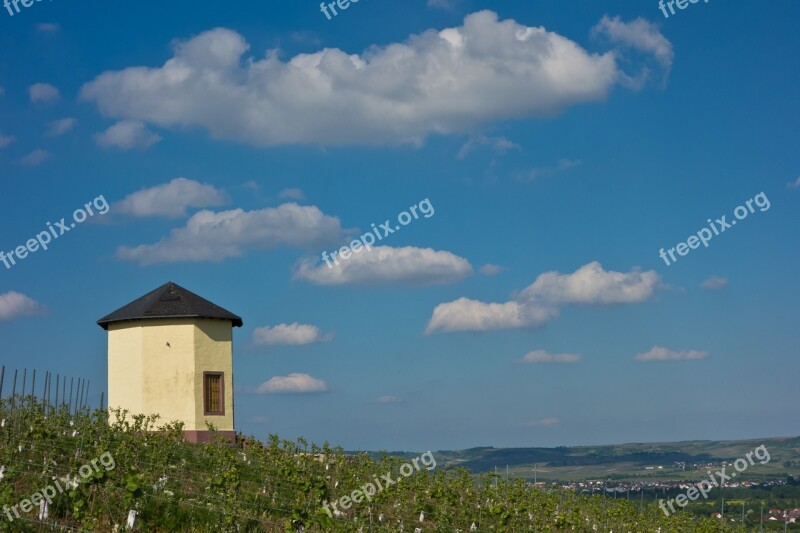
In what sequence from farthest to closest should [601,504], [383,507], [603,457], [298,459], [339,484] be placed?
[603,457]
[601,504]
[298,459]
[339,484]
[383,507]

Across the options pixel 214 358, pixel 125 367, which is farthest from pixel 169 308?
pixel 125 367

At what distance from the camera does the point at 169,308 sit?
2862 centimetres

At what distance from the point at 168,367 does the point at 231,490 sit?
10.2 metres

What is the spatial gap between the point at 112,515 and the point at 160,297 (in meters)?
14.3

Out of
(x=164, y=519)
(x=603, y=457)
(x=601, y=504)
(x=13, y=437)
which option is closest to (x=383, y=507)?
(x=164, y=519)

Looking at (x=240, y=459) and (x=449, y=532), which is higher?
(x=240, y=459)

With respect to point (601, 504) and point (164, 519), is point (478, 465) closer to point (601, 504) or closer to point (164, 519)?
point (601, 504)

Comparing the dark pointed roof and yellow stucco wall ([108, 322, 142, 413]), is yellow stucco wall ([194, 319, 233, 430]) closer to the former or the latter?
the dark pointed roof

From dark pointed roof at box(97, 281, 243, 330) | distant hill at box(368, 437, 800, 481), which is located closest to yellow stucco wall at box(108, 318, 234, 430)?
dark pointed roof at box(97, 281, 243, 330)

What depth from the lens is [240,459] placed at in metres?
24.8

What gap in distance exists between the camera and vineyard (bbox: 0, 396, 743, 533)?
15641mm

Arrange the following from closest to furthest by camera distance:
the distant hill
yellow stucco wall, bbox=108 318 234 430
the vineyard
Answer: the vineyard → yellow stucco wall, bbox=108 318 234 430 → the distant hill

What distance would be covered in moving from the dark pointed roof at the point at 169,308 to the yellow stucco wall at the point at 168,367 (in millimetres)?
257

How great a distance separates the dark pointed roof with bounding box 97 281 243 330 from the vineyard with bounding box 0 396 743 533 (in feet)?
10.4
